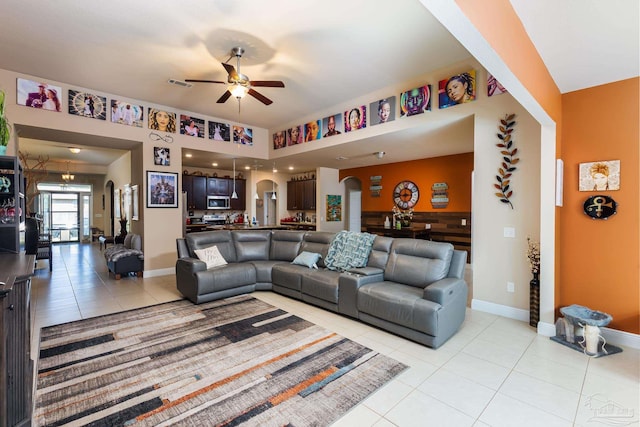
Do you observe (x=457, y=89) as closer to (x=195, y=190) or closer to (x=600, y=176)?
(x=600, y=176)

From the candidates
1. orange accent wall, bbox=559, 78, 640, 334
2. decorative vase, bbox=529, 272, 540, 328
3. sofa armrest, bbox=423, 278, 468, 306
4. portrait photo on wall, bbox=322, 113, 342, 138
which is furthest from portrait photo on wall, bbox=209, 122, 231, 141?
decorative vase, bbox=529, 272, 540, 328

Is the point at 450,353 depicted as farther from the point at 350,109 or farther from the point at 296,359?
the point at 350,109

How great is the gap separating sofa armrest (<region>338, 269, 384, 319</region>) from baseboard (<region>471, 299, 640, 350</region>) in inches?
57.6

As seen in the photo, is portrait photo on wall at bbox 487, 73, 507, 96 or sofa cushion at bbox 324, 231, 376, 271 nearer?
portrait photo on wall at bbox 487, 73, 507, 96

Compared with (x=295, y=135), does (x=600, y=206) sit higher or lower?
lower

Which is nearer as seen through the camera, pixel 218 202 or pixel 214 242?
pixel 214 242

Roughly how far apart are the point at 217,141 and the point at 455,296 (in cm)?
543

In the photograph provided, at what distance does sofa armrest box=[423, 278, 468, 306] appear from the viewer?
111 inches

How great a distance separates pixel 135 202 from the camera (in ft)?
19.7

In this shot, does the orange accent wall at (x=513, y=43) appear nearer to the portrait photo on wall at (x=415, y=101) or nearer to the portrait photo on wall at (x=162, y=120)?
the portrait photo on wall at (x=415, y=101)

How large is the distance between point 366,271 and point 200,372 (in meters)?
2.06

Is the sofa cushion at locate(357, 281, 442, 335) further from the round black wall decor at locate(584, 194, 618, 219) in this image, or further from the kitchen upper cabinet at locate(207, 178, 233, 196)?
the kitchen upper cabinet at locate(207, 178, 233, 196)

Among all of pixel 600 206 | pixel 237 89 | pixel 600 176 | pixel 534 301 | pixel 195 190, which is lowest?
pixel 534 301

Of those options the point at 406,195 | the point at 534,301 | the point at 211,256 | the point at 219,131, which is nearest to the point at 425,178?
the point at 406,195
